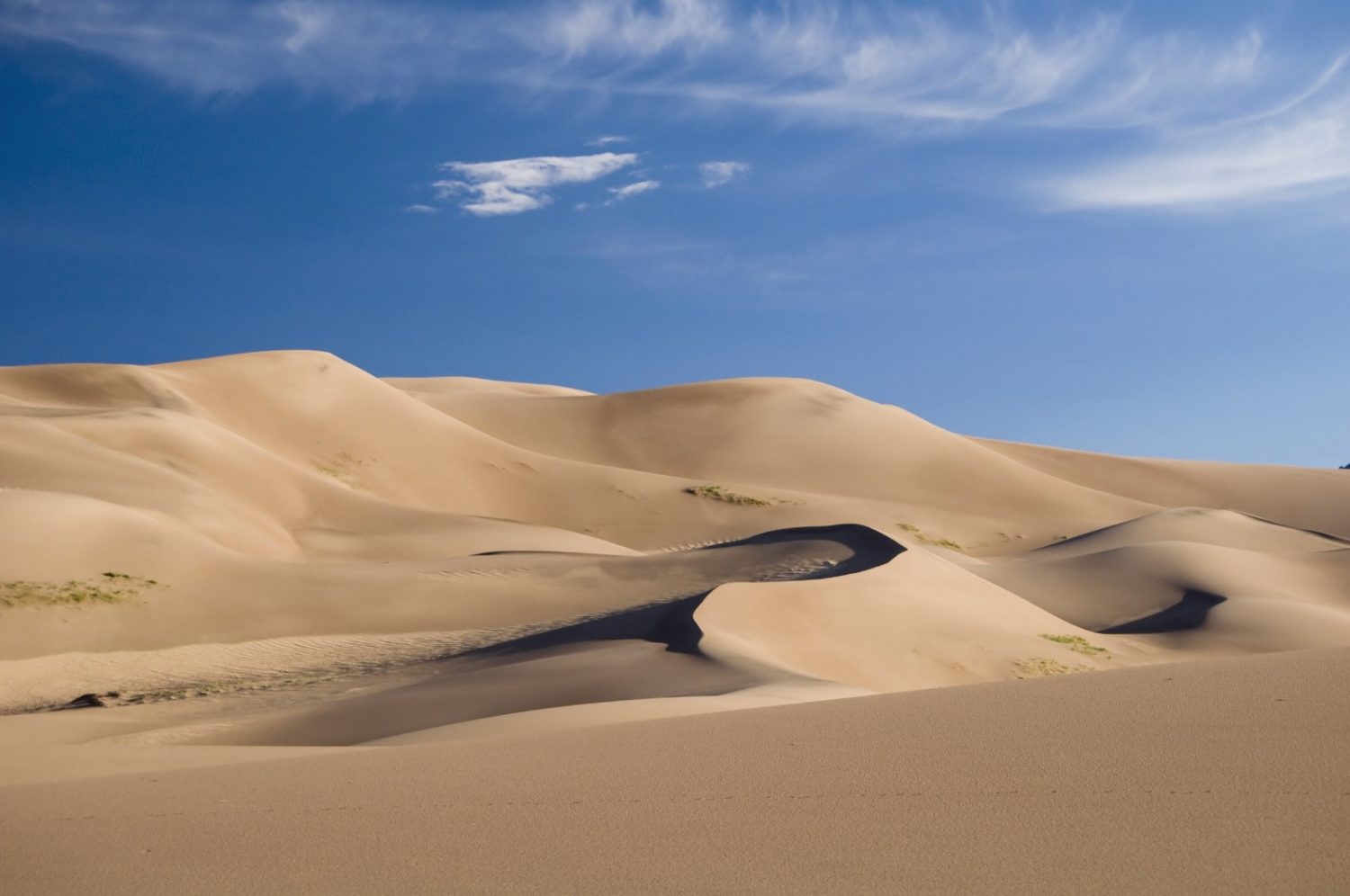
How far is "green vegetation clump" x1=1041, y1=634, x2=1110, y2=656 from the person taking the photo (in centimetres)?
1816

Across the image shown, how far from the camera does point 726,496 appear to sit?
40219mm

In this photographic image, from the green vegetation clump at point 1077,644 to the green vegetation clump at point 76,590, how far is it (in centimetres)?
1324

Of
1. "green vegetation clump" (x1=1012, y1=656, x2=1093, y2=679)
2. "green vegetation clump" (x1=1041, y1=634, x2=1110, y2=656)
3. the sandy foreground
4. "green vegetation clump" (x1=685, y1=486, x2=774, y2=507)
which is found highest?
"green vegetation clump" (x1=685, y1=486, x2=774, y2=507)

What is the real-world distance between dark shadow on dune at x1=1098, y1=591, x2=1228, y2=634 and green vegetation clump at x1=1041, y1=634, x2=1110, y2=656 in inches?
163

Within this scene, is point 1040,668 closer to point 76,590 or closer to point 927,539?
point 76,590

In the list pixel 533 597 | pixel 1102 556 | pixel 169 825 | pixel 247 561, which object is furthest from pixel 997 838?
pixel 1102 556

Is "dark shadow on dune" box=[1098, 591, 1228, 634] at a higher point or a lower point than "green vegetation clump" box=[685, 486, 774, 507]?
lower

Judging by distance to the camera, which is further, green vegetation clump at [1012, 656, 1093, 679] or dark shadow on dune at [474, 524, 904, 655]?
green vegetation clump at [1012, 656, 1093, 679]

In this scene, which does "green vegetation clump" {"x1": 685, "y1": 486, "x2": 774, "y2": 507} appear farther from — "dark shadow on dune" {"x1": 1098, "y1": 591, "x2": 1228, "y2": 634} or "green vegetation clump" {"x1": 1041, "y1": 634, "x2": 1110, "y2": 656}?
"green vegetation clump" {"x1": 1041, "y1": 634, "x2": 1110, "y2": 656}

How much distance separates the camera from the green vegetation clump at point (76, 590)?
17.2 m

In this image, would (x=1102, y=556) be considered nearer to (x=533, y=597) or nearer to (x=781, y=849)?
(x=533, y=597)

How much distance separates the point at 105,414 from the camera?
28.4 metres

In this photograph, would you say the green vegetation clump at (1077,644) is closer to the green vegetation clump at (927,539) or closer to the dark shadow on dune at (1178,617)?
the dark shadow on dune at (1178,617)

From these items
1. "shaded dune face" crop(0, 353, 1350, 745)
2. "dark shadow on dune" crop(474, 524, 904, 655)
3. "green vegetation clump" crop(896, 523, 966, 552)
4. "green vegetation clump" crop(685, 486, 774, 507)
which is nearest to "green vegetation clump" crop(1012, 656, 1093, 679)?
"shaded dune face" crop(0, 353, 1350, 745)
